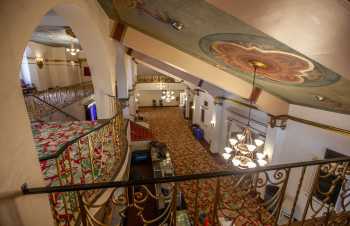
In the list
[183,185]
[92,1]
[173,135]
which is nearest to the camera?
[92,1]

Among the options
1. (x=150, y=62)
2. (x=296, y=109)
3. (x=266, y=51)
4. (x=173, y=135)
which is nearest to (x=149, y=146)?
(x=173, y=135)

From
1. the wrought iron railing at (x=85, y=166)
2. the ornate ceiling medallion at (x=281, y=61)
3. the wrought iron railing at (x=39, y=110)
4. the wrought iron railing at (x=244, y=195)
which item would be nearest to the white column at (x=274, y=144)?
the wrought iron railing at (x=244, y=195)

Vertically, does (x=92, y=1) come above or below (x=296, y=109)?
above

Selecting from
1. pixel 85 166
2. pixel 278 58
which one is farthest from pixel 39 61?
pixel 278 58

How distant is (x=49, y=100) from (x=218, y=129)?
29.5 ft

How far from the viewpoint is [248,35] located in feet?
7.36

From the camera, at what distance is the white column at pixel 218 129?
393 inches

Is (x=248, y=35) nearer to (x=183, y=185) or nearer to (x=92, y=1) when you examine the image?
(x=92, y=1)

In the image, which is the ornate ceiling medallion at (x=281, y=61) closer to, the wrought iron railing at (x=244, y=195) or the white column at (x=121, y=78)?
the wrought iron railing at (x=244, y=195)

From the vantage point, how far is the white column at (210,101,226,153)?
9992mm

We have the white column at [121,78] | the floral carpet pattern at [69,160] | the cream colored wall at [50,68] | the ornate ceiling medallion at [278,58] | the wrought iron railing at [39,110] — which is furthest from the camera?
the cream colored wall at [50,68]

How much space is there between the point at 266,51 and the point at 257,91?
379 cm

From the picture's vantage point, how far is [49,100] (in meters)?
8.02

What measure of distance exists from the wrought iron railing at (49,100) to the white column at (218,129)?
8.04m
